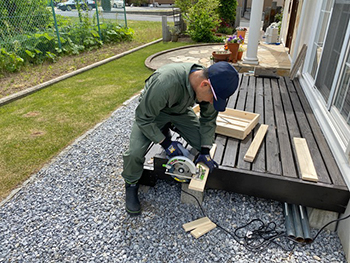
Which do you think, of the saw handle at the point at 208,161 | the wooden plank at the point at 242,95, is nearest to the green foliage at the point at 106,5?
the wooden plank at the point at 242,95

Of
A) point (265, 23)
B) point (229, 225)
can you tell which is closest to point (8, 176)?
point (229, 225)

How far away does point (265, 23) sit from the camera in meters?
14.8

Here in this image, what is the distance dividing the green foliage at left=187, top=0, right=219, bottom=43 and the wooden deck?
7.91 metres

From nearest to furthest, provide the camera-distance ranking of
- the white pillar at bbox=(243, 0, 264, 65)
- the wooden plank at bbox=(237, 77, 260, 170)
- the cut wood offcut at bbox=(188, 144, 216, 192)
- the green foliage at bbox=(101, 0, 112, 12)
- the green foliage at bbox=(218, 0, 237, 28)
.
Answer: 1. the cut wood offcut at bbox=(188, 144, 216, 192)
2. the wooden plank at bbox=(237, 77, 260, 170)
3. the white pillar at bbox=(243, 0, 264, 65)
4. the green foliage at bbox=(101, 0, 112, 12)
5. the green foliage at bbox=(218, 0, 237, 28)

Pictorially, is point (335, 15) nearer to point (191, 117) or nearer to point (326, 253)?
point (191, 117)

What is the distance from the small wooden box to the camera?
9.66 ft

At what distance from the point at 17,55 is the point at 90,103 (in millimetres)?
3489

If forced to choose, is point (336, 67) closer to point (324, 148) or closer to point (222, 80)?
point (324, 148)

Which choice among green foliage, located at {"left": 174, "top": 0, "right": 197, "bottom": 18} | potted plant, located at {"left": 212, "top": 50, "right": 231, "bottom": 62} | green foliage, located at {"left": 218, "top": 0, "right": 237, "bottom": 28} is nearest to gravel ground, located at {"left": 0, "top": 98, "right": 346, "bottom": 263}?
potted plant, located at {"left": 212, "top": 50, "right": 231, "bottom": 62}

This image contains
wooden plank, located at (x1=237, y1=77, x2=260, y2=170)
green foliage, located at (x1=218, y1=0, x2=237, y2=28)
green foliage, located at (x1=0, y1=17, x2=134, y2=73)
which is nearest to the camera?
wooden plank, located at (x1=237, y1=77, x2=260, y2=170)

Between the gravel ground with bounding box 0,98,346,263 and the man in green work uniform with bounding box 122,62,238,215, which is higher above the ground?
the man in green work uniform with bounding box 122,62,238,215

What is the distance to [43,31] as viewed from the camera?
7480mm

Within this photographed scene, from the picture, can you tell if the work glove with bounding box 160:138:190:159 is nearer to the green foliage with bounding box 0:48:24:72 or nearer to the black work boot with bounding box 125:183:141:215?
the black work boot with bounding box 125:183:141:215

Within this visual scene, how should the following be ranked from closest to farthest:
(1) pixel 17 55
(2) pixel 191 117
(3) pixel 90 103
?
(2) pixel 191 117 < (3) pixel 90 103 < (1) pixel 17 55
